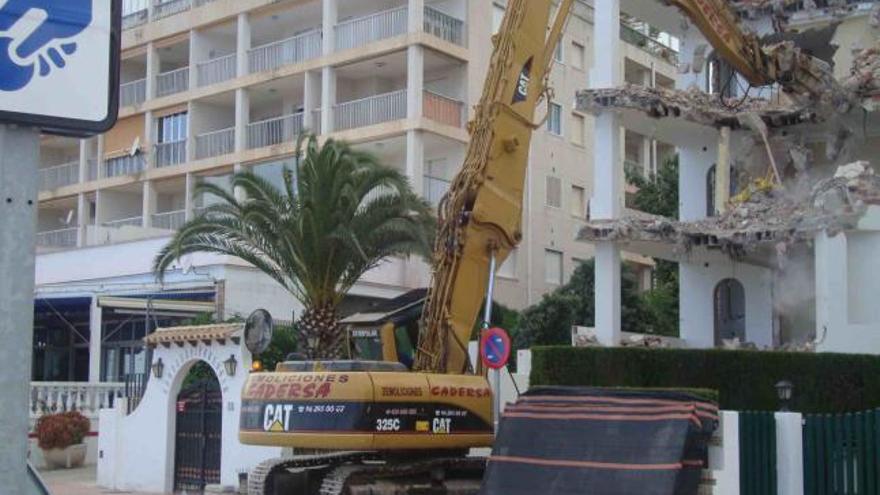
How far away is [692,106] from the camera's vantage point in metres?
27.8

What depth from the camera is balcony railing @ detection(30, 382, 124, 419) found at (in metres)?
28.4

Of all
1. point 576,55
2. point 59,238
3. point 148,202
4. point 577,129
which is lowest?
point 59,238

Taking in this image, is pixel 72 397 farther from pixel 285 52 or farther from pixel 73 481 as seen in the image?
pixel 285 52

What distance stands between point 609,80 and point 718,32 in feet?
18.3

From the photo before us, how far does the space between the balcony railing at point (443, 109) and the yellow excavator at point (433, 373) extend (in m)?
19.3

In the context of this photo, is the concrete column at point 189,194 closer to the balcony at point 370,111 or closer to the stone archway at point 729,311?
the balcony at point 370,111

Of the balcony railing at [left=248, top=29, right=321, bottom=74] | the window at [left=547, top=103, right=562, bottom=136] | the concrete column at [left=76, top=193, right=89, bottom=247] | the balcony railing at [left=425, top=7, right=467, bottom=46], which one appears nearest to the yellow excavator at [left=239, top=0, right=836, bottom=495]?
the balcony railing at [left=425, top=7, right=467, bottom=46]

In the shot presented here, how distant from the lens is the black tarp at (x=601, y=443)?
11992 millimetres

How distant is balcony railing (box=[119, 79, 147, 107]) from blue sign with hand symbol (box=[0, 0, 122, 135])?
42.8 meters

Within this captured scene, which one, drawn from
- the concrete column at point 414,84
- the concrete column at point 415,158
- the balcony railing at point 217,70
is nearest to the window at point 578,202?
the concrete column at point 415,158

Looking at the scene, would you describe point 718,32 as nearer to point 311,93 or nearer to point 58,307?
point 311,93

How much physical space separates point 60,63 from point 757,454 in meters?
11.2

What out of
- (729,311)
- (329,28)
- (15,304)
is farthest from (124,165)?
(15,304)

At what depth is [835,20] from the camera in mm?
28453
